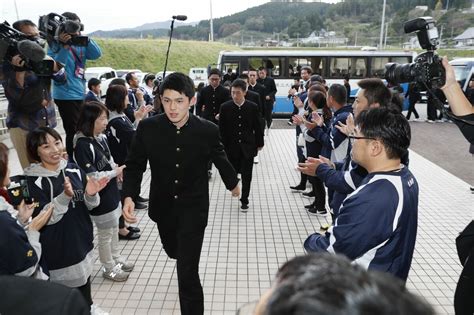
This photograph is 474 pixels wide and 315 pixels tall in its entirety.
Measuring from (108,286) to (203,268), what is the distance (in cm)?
92

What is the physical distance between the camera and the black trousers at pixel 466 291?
7.38 ft

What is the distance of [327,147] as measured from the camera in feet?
14.1

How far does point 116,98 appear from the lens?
4.23m

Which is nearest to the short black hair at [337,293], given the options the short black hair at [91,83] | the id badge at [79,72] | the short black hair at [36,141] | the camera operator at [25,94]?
the short black hair at [36,141]

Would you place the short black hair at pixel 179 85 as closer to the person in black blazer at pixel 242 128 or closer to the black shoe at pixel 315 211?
the person in black blazer at pixel 242 128

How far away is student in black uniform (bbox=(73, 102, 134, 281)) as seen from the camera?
10.8 feet

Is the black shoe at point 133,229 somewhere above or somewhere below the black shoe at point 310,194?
above

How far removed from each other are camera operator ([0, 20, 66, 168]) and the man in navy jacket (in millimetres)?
3247

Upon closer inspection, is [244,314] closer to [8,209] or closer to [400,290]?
[400,290]

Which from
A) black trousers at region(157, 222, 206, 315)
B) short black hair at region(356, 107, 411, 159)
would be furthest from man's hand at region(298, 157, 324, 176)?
black trousers at region(157, 222, 206, 315)

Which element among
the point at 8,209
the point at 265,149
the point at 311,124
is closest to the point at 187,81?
the point at 8,209

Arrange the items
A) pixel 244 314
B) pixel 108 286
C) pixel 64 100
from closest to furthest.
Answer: pixel 244 314 → pixel 108 286 → pixel 64 100

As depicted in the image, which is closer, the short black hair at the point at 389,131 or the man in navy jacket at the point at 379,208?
the man in navy jacket at the point at 379,208

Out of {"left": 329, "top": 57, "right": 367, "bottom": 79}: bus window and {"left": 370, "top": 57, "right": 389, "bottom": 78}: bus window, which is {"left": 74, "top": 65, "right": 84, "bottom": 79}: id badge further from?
{"left": 370, "top": 57, "right": 389, "bottom": 78}: bus window
